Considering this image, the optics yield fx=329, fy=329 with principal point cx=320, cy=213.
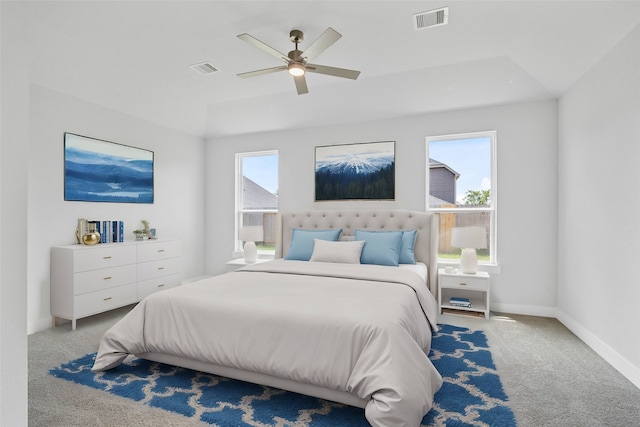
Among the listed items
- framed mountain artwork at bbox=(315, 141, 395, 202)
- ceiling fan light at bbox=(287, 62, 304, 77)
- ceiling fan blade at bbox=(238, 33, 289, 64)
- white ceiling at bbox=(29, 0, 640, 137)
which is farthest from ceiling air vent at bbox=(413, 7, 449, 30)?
framed mountain artwork at bbox=(315, 141, 395, 202)

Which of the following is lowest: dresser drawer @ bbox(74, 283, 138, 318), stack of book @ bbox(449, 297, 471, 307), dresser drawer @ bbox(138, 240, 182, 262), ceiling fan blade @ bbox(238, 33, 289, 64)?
stack of book @ bbox(449, 297, 471, 307)

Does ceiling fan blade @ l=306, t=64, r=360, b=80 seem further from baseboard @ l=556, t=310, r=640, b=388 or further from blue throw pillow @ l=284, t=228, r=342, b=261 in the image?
baseboard @ l=556, t=310, r=640, b=388

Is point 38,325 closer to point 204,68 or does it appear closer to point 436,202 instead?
point 204,68

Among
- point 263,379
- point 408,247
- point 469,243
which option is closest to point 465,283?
point 469,243

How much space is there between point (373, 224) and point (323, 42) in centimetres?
257

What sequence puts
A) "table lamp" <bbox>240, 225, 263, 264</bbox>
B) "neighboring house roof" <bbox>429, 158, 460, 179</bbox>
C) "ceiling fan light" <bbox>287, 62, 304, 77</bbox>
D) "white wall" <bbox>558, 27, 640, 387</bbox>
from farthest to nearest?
"table lamp" <bbox>240, 225, 263, 264</bbox> < "neighboring house roof" <bbox>429, 158, 460, 179</bbox> < "ceiling fan light" <bbox>287, 62, 304, 77</bbox> < "white wall" <bbox>558, 27, 640, 387</bbox>

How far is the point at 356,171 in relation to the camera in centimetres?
463

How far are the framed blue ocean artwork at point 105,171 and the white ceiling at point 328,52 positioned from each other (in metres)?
0.51

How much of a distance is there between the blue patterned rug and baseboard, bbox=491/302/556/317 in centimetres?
149

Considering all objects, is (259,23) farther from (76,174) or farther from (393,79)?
(76,174)

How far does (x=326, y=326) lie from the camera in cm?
195

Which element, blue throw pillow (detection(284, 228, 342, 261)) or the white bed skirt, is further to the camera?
blue throw pillow (detection(284, 228, 342, 261))

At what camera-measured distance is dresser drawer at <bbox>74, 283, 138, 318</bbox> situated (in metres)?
3.36

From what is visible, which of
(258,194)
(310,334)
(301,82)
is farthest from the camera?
(258,194)
